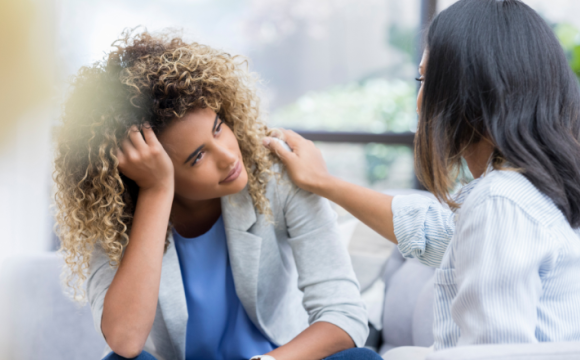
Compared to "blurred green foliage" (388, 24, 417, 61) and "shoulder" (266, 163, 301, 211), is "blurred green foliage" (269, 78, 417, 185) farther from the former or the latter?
"shoulder" (266, 163, 301, 211)

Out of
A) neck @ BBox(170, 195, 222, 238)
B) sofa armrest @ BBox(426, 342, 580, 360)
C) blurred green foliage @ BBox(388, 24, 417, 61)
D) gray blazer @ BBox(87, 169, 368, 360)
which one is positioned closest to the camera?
sofa armrest @ BBox(426, 342, 580, 360)

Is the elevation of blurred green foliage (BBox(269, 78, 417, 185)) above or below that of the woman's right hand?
below

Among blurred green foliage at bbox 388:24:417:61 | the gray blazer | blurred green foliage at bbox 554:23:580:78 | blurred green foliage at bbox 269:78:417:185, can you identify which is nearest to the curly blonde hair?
the gray blazer

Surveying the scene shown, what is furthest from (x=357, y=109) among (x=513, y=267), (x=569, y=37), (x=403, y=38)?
(x=513, y=267)

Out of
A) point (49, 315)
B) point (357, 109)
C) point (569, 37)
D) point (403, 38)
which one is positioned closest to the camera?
point (49, 315)

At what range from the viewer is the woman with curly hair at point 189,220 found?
877mm

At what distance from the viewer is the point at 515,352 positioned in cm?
52

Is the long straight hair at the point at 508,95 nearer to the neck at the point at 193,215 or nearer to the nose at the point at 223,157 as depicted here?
the nose at the point at 223,157

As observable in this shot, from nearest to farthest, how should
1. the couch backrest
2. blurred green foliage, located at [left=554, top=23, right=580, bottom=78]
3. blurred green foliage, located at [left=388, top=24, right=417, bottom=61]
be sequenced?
the couch backrest, blurred green foliage, located at [left=554, top=23, right=580, bottom=78], blurred green foliage, located at [left=388, top=24, right=417, bottom=61]

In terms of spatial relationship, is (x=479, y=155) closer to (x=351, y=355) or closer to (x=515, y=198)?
(x=515, y=198)

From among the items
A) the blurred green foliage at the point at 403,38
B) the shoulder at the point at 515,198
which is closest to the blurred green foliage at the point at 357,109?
the blurred green foliage at the point at 403,38

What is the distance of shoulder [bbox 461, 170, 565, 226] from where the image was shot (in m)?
0.58

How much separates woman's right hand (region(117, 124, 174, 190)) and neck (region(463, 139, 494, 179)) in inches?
22.2

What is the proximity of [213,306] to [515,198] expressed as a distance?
74 centimetres
